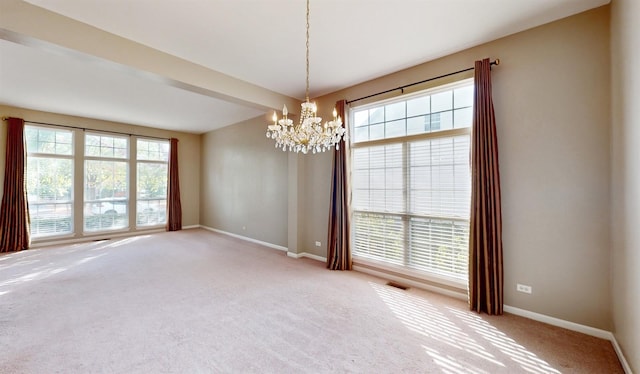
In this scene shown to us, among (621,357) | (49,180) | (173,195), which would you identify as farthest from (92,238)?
(621,357)

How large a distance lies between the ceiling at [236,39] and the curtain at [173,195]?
3.29m

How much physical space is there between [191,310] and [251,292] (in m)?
0.73

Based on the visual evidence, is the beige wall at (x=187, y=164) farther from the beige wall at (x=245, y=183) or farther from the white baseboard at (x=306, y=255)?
the white baseboard at (x=306, y=255)

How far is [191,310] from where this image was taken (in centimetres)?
284

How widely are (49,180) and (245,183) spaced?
14.4ft

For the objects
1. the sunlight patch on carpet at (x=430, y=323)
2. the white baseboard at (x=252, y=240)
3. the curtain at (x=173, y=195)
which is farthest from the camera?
the curtain at (x=173, y=195)

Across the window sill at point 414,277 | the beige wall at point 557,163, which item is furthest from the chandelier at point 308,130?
the window sill at point 414,277

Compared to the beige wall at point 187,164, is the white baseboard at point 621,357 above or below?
below

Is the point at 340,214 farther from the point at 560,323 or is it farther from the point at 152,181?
the point at 152,181

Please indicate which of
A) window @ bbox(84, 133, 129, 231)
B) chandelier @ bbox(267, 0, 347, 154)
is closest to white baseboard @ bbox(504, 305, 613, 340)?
chandelier @ bbox(267, 0, 347, 154)

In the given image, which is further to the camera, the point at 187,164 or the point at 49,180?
the point at 187,164

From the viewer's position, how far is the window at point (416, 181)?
3.21 metres

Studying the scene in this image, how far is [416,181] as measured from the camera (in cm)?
359

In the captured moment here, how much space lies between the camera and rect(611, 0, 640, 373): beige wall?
174 cm
